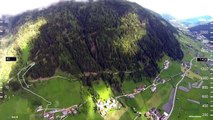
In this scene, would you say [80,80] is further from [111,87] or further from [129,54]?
[129,54]

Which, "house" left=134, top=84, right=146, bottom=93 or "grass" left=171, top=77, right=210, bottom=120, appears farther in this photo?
"house" left=134, top=84, right=146, bottom=93

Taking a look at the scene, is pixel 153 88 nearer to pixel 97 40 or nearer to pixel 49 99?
pixel 97 40

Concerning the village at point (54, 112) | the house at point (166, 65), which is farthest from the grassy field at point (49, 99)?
the house at point (166, 65)

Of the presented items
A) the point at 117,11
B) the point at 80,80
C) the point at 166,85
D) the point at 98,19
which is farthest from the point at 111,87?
the point at 117,11

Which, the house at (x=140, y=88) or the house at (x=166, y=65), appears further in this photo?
the house at (x=166, y=65)

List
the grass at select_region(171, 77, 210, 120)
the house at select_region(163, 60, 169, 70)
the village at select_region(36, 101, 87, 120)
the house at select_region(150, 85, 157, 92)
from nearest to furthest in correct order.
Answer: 1. the village at select_region(36, 101, 87, 120)
2. the grass at select_region(171, 77, 210, 120)
3. the house at select_region(150, 85, 157, 92)
4. the house at select_region(163, 60, 169, 70)

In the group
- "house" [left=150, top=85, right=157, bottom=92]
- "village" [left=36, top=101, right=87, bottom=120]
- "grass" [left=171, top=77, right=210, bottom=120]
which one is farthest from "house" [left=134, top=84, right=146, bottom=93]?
"village" [left=36, top=101, right=87, bottom=120]

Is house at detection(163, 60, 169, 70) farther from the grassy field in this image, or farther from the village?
the village

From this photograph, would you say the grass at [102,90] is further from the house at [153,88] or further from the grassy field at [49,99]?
the house at [153,88]

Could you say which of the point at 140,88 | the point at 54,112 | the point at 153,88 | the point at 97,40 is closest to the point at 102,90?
the point at 140,88
